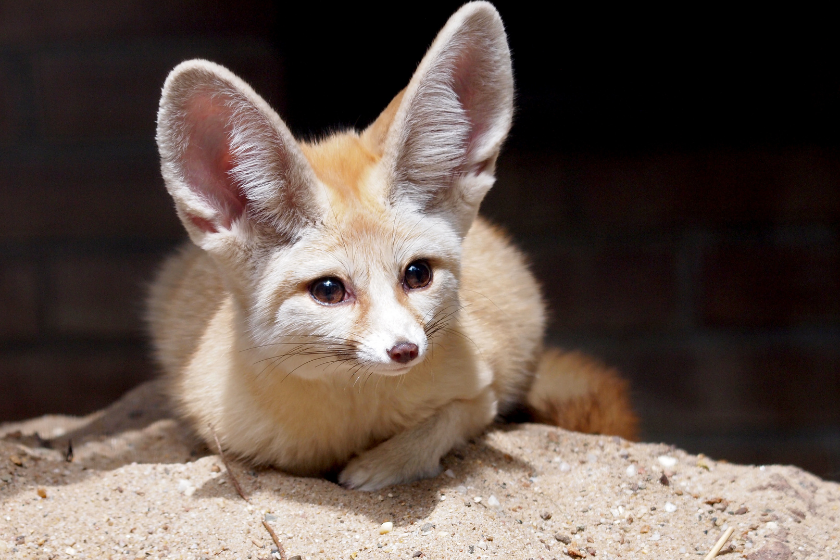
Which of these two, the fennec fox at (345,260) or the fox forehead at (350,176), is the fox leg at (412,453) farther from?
the fox forehead at (350,176)

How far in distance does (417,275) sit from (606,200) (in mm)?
2036

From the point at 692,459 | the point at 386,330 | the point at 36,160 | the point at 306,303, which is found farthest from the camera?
the point at 36,160

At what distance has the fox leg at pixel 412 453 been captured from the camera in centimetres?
195

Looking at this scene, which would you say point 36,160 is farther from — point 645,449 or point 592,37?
point 645,449

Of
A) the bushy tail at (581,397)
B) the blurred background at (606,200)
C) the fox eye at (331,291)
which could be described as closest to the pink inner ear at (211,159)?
the fox eye at (331,291)

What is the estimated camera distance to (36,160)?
357 centimetres

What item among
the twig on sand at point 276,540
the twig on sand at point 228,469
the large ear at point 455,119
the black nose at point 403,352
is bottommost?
the twig on sand at point 228,469

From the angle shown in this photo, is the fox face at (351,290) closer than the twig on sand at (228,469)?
Yes

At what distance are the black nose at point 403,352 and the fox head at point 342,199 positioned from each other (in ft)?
0.06

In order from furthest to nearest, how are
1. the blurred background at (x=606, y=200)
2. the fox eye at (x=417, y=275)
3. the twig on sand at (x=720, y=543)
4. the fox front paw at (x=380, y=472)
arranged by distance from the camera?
the blurred background at (x=606, y=200) < the fox front paw at (x=380, y=472) < the fox eye at (x=417, y=275) < the twig on sand at (x=720, y=543)

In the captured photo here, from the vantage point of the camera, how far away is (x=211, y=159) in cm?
180

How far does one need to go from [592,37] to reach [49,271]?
2664 millimetres

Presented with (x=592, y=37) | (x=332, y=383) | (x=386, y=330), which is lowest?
(x=332, y=383)

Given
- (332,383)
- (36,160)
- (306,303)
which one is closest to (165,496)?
(332,383)
